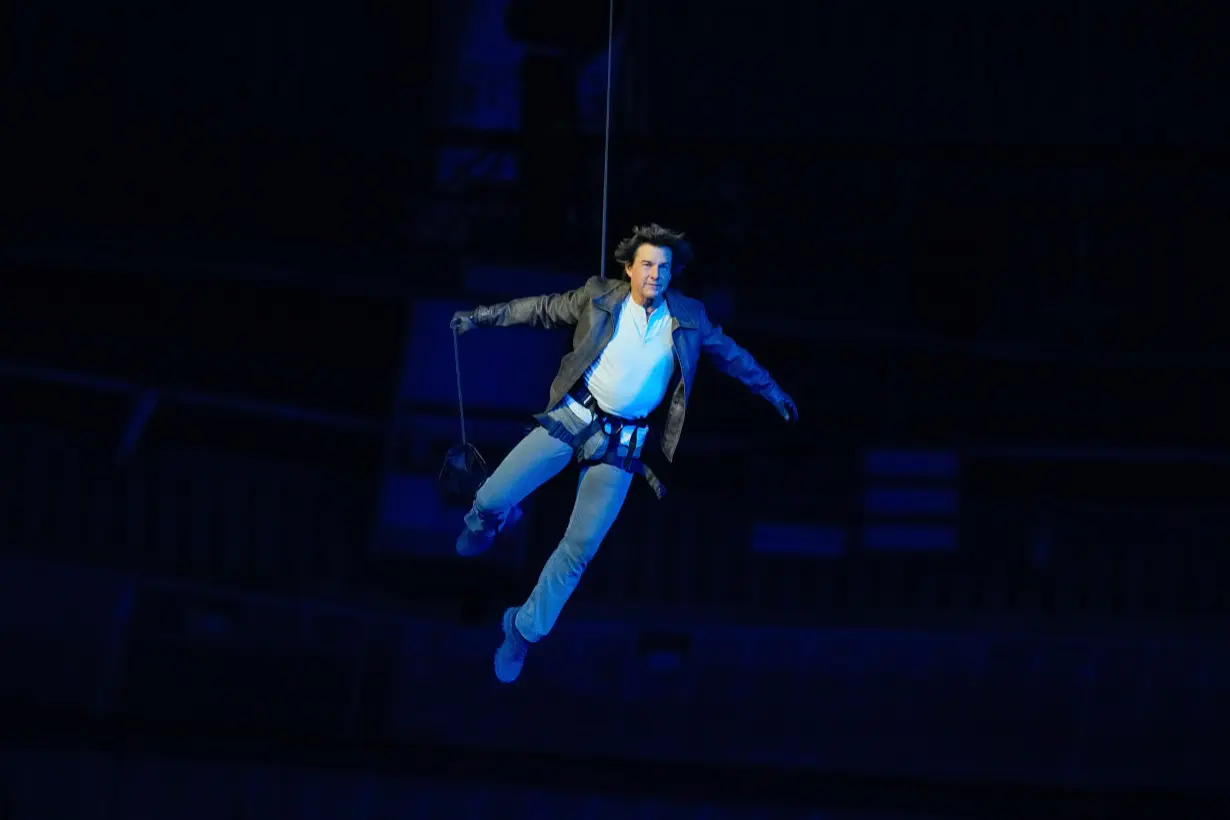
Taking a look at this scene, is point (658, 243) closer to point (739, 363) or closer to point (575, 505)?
point (739, 363)

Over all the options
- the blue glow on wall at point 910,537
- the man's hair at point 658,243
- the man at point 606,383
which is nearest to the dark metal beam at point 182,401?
the man at point 606,383

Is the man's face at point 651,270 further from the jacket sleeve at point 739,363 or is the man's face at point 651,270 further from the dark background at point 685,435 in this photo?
the dark background at point 685,435

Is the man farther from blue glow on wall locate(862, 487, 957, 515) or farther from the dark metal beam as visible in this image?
the dark metal beam

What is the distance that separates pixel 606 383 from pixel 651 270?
62cm

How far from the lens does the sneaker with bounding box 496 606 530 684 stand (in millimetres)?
7691

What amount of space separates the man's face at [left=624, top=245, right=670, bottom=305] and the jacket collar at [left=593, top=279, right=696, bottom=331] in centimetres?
14

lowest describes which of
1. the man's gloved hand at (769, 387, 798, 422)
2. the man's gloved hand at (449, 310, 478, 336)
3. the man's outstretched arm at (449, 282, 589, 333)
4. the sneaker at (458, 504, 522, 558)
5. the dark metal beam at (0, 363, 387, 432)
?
the sneaker at (458, 504, 522, 558)

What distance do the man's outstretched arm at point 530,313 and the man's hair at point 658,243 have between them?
32cm

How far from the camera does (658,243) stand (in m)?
7.00

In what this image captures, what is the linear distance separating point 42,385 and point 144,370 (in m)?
0.76

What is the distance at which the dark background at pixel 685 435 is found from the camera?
9.49 m

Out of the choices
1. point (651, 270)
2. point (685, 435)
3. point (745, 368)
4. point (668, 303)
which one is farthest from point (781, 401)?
point (685, 435)

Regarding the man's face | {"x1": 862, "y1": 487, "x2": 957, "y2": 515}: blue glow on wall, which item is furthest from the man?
{"x1": 862, "y1": 487, "x2": 957, "y2": 515}: blue glow on wall

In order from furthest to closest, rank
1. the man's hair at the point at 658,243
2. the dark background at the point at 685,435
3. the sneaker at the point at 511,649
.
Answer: the dark background at the point at 685,435 < the sneaker at the point at 511,649 < the man's hair at the point at 658,243
